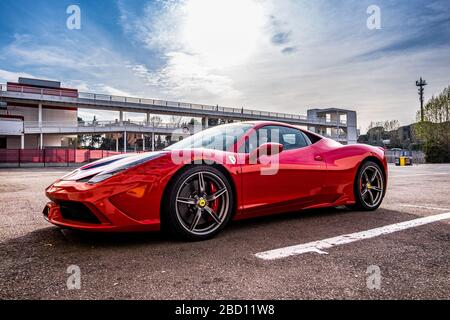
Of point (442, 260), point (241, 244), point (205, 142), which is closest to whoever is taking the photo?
point (442, 260)

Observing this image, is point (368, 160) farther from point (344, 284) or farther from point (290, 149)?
point (344, 284)

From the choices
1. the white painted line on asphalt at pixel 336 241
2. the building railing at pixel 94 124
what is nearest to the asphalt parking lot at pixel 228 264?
the white painted line on asphalt at pixel 336 241

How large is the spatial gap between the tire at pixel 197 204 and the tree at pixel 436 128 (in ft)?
127

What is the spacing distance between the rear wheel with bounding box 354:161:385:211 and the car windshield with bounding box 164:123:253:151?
1796 millimetres

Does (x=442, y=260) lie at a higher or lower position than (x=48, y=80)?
lower

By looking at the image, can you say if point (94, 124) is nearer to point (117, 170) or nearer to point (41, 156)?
point (41, 156)

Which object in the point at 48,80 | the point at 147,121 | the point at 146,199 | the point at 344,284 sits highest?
the point at 48,80

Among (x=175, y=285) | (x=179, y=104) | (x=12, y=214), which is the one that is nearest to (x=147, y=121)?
(x=179, y=104)

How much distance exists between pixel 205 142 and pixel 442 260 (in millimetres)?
2330

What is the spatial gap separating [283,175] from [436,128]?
39440mm

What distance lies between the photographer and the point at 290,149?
3607 mm

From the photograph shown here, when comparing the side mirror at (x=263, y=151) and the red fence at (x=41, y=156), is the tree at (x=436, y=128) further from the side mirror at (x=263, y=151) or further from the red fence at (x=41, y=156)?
the side mirror at (x=263, y=151)

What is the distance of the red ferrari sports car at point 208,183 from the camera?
2510mm

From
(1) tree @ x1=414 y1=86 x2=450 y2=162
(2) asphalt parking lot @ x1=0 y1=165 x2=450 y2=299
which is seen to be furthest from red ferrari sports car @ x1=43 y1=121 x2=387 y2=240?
(1) tree @ x1=414 y1=86 x2=450 y2=162
